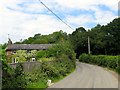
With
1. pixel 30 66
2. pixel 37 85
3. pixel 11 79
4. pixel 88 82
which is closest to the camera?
pixel 11 79

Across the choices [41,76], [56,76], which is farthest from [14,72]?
[56,76]

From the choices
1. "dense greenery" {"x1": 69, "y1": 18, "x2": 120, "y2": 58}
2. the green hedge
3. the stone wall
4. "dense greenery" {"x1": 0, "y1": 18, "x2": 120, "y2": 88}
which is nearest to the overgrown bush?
"dense greenery" {"x1": 0, "y1": 18, "x2": 120, "y2": 88}

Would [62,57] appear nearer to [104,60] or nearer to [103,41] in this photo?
[104,60]

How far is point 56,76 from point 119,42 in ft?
194

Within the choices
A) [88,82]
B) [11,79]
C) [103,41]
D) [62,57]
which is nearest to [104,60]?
[62,57]

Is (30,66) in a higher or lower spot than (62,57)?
lower

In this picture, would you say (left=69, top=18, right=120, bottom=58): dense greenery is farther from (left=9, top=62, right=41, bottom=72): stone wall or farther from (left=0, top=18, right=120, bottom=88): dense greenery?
(left=9, top=62, right=41, bottom=72): stone wall

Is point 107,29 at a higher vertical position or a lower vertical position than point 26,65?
higher

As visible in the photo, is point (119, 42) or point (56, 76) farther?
point (119, 42)

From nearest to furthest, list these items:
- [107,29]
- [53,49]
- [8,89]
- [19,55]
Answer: [8,89] → [53,49] → [19,55] → [107,29]

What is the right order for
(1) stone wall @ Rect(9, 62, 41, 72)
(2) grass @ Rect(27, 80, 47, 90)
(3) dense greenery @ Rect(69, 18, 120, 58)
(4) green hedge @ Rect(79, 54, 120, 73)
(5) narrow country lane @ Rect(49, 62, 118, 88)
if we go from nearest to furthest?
1. (2) grass @ Rect(27, 80, 47, 90)
2. (5) narrow country lane @ Rect(49, 62, 118, 88)
3. (1) stone wall @ Rect(9, 62, 41, 72)
4. (4) green hedge @ Rect(79, 54, 120, 73)
5. (3) dense greenery @ Rect(69, 18, 120, 58)

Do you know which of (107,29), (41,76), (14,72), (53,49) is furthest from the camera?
(107,29)

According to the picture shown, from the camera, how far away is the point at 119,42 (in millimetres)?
88938

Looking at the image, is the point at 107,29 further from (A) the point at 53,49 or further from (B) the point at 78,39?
(A) the point at 53,49
